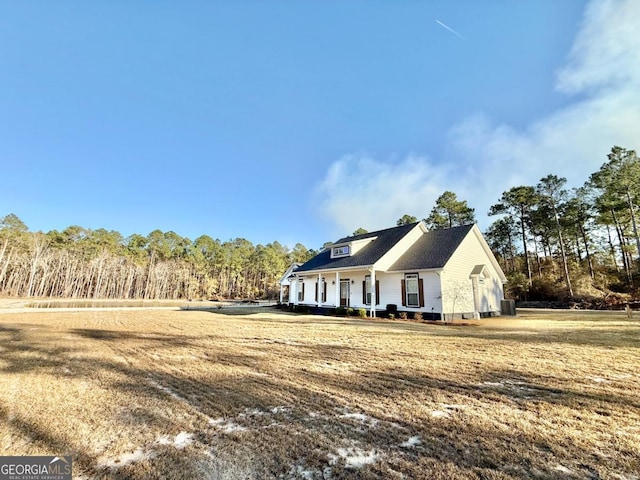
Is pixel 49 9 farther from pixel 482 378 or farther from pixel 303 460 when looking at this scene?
pixel 482 378

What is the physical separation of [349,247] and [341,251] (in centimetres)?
101

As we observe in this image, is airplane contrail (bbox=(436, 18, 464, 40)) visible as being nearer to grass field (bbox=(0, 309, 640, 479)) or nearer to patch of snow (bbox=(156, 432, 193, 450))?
grass field (bbox=(0, 309, 640, 479))

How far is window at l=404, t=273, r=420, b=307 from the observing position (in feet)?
50.3

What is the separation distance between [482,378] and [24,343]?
1092cm

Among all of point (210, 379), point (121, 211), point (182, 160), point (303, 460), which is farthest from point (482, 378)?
point (121, 211)

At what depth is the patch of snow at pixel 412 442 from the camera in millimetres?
2643

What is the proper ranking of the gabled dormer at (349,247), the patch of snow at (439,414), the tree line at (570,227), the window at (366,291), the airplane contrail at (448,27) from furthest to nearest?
the tree line at (570,227), the gabled dormer at (349,247), the window at (366,291), the airplane contrail at (448,27), the patch of snow at (439,414)

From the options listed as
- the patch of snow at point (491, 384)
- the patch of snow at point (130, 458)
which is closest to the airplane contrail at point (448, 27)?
the patch of snow at point (491, 384)

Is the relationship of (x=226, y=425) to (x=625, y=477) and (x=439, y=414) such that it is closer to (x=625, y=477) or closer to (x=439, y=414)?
(x=439, y=414)

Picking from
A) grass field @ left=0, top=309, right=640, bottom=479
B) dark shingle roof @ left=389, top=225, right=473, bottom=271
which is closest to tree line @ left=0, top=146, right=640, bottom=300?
dark shingle roof @ left=389, top=225, right=473, bottom=271

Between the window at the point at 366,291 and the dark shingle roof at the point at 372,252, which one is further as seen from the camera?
the window at the point at 366,291

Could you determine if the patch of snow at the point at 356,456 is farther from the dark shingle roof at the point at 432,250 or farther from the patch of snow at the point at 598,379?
the dark shingle roof at the point at 432,250

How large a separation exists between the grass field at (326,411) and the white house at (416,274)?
310 inches

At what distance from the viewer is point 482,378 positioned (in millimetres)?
4742
